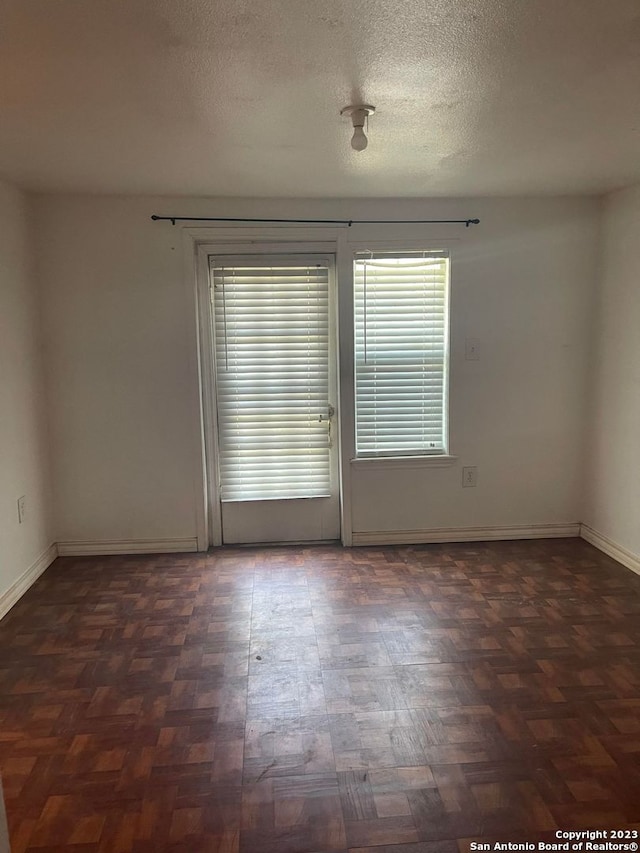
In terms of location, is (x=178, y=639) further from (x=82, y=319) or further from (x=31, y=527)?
(x=82, y=319)

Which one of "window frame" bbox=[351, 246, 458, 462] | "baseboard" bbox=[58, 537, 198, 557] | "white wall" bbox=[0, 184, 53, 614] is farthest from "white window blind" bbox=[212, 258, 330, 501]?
"white wall" bbox=[0, 184, 53, 614]

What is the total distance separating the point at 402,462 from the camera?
378cm

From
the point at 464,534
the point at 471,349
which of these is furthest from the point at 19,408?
the point at 464,534

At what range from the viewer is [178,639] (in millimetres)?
2629

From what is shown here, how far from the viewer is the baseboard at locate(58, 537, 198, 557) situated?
12.1 ft

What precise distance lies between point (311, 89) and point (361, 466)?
7.79 ft

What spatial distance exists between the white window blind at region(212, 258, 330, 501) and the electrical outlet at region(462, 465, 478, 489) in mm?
959

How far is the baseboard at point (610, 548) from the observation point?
3.36 meters

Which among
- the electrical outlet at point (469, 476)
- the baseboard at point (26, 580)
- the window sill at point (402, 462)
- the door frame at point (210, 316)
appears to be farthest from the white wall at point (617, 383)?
the baseboard at point (26, 580)

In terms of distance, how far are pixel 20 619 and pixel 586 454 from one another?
369cm

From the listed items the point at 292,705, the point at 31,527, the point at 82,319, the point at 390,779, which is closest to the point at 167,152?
the point at 82,319

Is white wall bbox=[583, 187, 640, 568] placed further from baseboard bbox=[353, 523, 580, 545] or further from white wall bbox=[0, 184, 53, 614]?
white wall bbox=[0, 184, 53, 614]

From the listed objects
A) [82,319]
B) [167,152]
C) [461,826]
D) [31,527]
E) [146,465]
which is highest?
[167,152]

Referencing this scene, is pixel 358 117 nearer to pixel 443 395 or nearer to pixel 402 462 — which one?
pixel 443 395
